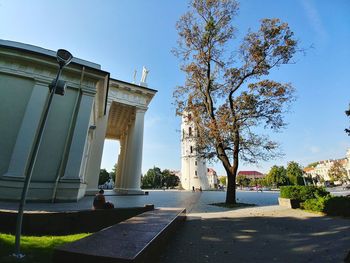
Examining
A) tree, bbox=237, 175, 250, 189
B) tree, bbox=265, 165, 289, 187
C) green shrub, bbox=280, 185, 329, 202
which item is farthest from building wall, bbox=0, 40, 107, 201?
tree, bbox=237, 175, 250, 189

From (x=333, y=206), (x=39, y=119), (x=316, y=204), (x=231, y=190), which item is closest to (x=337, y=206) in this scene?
(x=333, y=206)

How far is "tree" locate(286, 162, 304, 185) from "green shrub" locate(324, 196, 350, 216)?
75894mm

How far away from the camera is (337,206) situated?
10.7 m

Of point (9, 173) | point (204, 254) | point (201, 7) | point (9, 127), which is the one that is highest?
point (201, 7)

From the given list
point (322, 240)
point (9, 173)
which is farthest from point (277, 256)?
point (9, 173)

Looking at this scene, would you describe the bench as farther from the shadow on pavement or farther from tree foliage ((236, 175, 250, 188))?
tree foliage ((236, 175, 250, 188))

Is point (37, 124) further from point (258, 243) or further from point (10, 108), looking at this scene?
point (258, 243)

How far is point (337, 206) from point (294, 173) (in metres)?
81.9

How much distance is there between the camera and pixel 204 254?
486 centimetres

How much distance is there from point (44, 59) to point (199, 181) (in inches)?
2650

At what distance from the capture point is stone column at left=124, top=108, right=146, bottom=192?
2250cm

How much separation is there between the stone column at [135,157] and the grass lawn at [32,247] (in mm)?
16790

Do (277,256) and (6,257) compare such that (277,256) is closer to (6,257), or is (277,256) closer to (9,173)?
(6,257)

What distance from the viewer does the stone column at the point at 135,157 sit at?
73.8 feet
